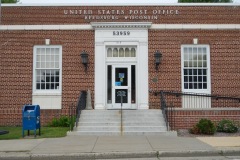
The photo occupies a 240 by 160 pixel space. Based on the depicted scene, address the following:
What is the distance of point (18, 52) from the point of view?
17.5 m

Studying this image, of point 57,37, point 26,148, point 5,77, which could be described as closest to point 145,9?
point 57,37

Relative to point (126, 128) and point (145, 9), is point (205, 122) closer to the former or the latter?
point (126, 128)

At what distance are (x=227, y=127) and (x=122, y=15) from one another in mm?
7711

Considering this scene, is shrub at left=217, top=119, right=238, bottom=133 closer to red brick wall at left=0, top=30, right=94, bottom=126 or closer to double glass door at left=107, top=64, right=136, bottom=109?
double glass door at left=107, top=64, right=136, bottom=109

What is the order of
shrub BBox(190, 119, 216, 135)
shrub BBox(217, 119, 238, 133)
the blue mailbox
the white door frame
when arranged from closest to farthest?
1. the blue mailbox
2. shrub BBox(190, 119, 216, 135)
3. shrub BBox(217, 119, 238, 133)
4. the white door frame

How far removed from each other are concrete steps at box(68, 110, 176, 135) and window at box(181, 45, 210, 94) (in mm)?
2720

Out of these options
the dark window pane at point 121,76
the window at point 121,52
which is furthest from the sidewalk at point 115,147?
the window at point 121,52

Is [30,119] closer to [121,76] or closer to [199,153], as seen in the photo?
[121,76]

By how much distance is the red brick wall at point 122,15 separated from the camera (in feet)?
57.7

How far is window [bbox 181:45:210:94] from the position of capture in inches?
684

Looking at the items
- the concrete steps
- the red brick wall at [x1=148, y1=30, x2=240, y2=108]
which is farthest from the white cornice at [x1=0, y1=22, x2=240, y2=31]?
the concrete steps

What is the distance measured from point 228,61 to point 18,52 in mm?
10843

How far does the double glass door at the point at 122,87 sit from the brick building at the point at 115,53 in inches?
2.0

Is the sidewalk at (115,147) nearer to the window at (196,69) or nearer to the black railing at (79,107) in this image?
the black railing at (79,107)
